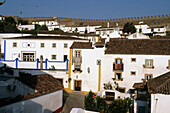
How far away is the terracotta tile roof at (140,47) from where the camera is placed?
24656 mm

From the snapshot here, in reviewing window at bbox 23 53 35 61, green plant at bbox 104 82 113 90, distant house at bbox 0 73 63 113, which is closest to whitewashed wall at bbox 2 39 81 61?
window at bbox 23 53 35 61

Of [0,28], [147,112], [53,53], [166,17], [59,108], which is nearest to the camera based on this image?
[147,112]

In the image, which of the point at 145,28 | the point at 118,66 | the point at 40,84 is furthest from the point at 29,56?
the point at 145,28

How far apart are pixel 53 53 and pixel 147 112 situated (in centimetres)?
1774

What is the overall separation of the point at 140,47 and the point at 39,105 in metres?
16.4

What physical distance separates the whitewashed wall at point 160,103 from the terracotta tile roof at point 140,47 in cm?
1171

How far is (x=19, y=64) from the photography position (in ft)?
90.3

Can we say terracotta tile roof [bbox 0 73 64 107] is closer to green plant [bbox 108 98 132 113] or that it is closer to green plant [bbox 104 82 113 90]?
green plant [bbox 108 98 132 113]

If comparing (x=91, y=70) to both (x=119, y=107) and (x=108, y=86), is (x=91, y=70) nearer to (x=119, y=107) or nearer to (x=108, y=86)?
(x=108, y=86)

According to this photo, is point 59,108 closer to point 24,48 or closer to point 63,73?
point 63,73

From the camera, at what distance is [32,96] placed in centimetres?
1332

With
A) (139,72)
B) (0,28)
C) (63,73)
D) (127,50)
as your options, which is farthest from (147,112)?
(0,28)

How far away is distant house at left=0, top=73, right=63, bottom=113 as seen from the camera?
11.8 meters

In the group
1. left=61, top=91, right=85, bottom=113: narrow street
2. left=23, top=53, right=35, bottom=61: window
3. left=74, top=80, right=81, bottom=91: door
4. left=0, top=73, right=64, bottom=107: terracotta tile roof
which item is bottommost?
left=61, top=91, right=85, bottom=113: narrow street
